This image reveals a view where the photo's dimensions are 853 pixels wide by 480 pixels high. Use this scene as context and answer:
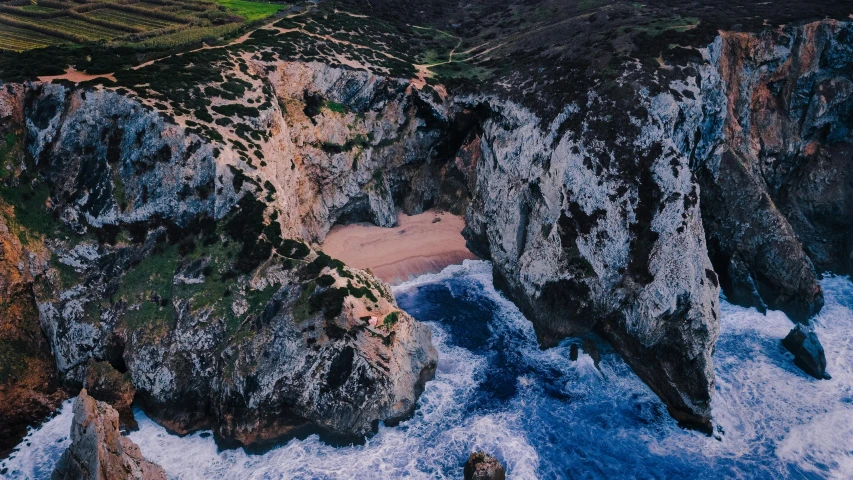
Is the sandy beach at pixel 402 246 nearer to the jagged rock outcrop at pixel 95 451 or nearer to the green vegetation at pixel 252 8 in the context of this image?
the jagged rock outcrop at pixel 95 451

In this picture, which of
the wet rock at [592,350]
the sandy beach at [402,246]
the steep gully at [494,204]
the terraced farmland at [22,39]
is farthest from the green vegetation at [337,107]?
the wet rock at [592,350]

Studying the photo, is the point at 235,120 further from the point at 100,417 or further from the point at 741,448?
the point at 741,448

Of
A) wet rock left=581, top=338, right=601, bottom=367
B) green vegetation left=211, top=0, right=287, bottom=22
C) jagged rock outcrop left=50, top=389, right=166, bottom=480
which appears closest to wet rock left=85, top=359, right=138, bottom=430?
jagged rock outcrop left=50, top=389, right=166, bottom=480

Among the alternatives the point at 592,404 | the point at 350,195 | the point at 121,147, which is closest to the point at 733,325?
the point at 592,404

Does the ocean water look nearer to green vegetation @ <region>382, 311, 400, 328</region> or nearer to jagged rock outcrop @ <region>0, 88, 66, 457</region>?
jagged rock outcrop @ <region>0, 88, 66, 457</region>

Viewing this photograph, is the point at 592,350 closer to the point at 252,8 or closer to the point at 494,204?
the point at 494,204

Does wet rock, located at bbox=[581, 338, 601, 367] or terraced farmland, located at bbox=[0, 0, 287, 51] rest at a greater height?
terraced farmland, located at bbox=[0, 0, 287, 51]

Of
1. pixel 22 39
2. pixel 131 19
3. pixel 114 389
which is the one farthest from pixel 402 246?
pixel 22 39
